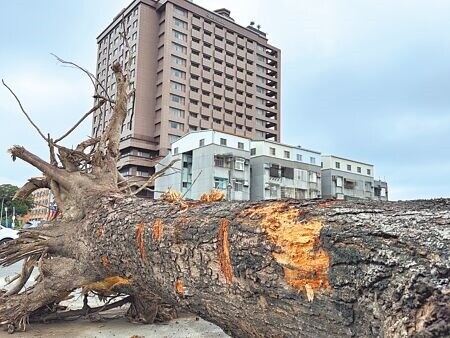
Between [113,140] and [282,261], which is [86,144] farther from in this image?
[282,261]

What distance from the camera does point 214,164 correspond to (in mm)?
31578

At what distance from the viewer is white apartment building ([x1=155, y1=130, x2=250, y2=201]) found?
104 feet

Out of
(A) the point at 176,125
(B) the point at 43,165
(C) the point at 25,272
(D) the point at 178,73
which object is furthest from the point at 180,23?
(C) the point at 25,272

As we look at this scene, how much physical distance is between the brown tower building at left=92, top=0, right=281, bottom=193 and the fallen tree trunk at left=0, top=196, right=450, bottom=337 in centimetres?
3707

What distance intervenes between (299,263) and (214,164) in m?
30.1

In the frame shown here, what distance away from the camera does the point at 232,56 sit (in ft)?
169

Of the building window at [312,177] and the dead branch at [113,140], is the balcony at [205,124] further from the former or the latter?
the dead branch at [113,140]

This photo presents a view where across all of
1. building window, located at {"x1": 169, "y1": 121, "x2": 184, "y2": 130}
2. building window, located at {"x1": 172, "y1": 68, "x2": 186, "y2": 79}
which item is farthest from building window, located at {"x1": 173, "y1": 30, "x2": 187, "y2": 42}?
building window, located at {"x1": 169, "y1": 121, "x2": 184, "y2": 130}

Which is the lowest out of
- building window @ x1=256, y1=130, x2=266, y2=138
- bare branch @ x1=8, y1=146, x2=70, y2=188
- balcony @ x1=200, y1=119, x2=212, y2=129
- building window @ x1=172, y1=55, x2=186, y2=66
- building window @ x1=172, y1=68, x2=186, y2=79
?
bare branch @ x1=8, y1=146, x2=70, y2=188

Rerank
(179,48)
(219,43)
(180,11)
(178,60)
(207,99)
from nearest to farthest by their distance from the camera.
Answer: (178,60)
(179,48)
(180,11)
(207,99)
(219,43)

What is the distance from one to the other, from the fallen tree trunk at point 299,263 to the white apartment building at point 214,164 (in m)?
28.3

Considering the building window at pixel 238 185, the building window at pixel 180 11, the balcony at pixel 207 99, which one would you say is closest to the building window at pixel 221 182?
the building window at pixel 238 185

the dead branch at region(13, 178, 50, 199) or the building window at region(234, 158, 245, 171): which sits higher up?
the building window at region(234, 158, 245, 171)

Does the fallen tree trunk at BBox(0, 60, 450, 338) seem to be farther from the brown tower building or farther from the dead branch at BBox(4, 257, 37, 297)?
the brown tower building
